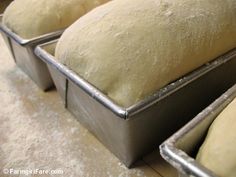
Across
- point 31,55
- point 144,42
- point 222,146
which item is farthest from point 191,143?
point 31,55

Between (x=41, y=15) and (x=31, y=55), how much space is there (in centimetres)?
15

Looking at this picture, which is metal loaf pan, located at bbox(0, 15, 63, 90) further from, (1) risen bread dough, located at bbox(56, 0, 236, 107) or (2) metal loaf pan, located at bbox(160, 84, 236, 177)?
(2) metal loaf pan, located at bbox(160, 84, 236, 177)

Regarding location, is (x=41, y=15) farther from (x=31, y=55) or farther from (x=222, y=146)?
(x=222, y=146)

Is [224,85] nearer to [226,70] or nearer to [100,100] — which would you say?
[226,70]

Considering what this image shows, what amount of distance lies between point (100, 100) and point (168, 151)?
0.78 feet

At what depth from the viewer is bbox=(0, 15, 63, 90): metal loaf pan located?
1.05m

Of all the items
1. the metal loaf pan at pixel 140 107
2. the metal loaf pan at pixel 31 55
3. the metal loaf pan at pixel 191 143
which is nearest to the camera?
the metal loaf pan at pixel 191 143

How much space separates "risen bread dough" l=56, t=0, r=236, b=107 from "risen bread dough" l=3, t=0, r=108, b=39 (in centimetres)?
21

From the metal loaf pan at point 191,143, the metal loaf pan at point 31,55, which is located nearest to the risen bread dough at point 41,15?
the metal loaf pan at point 31,55

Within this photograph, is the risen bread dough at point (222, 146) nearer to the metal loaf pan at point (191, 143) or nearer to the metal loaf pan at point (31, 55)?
the metal loaf pan at point (191, 143)

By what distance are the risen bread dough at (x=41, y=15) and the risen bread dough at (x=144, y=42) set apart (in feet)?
0.70

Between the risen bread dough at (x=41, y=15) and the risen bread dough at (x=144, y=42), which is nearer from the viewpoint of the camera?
the risen bread dough at (x=144, y=42)

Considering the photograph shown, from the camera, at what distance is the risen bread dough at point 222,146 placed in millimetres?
550

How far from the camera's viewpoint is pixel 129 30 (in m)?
0.79
